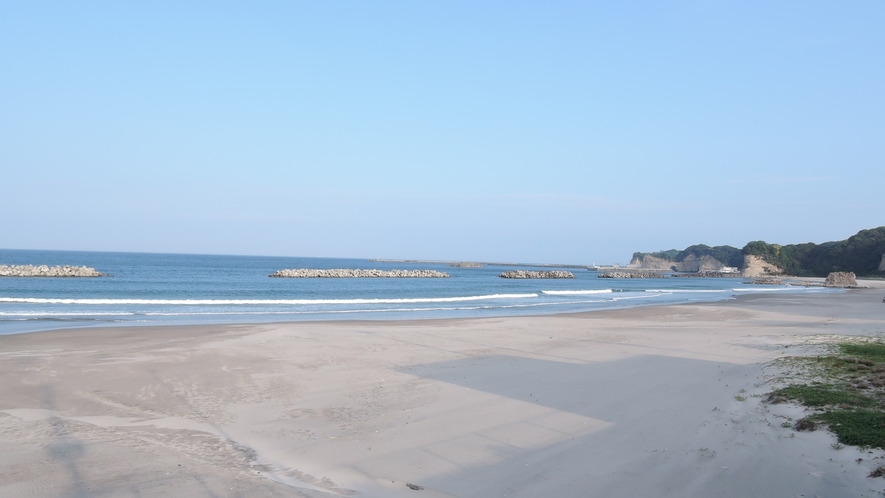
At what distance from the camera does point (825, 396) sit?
8062 millimetres

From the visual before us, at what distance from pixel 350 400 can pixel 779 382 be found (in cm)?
732

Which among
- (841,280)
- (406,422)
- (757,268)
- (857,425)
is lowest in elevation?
(406,422)

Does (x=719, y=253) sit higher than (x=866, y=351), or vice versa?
(x=719, y=253)

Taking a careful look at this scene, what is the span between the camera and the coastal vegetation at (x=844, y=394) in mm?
6539

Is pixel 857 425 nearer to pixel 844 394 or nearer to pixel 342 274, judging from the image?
pixel 844 394

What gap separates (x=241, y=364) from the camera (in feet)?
44.9

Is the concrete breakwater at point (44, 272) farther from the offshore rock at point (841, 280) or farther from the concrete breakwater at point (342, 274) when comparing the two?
the offshore rock at point (841, 280)

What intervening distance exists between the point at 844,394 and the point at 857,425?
1.73 meters

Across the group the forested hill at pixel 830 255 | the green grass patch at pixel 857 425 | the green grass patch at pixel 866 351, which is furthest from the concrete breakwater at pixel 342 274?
the green grass patch at pixel 857 425

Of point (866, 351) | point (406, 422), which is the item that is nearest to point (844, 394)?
point (866, 351)

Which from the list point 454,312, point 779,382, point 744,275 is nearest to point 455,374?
point 779,382

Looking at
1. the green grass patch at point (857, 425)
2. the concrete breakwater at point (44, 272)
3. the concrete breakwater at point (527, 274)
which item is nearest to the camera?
the green grass patch at point (857, 425)

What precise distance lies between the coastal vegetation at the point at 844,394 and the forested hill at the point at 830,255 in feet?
328

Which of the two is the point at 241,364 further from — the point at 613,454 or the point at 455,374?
the point at 613,454
